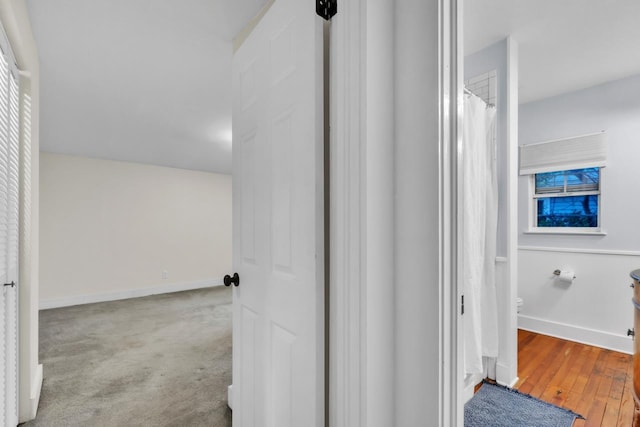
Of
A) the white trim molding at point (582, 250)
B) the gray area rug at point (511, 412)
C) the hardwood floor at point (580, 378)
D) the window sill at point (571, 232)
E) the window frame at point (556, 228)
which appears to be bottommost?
the hardwood floor at point (580, 378)

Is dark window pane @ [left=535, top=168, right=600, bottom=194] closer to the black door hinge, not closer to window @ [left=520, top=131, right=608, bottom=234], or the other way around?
window @ [left=520, top=131, right=608, bottom=234]

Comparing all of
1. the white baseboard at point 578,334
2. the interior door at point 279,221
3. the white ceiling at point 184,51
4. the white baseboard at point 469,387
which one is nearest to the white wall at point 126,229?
the white ceiling at point 184,51

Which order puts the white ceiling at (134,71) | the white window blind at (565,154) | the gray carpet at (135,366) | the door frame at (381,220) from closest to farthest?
1. the door frame at (381,220)
2. the white ceiling at (134,71)
3. the gray carpet at (135,366)
4. the white window blind at (565,154)

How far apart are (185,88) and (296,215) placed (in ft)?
6.94

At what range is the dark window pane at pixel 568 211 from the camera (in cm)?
294

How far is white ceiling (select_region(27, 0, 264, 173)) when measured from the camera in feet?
5.36

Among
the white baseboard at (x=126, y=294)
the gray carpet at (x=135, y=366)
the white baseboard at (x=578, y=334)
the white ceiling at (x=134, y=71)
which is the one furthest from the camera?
the white baseboard at (x=126, y=294)

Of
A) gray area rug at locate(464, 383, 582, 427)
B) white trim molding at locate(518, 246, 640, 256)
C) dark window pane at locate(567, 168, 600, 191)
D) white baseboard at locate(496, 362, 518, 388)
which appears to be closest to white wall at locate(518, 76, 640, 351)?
white trim molding at locate(518, 246, 640, 256)

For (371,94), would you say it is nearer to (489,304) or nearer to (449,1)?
(449,1)

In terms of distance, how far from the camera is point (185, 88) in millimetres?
2510

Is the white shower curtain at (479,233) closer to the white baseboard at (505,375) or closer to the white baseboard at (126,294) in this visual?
the white baseboard at (505,375)

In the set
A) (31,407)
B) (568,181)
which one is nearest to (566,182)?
(568,181)

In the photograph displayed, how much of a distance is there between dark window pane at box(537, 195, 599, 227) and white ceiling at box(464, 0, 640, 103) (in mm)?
1118

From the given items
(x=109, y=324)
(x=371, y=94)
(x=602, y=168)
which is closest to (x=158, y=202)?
(x=109, y=324)
